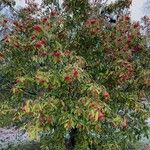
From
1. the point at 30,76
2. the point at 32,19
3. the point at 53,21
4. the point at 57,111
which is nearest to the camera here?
the point at 57,111

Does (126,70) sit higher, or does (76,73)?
(126,70)

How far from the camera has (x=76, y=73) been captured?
909 cm

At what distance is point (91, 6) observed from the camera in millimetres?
13266

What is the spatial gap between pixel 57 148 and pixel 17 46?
2.77m

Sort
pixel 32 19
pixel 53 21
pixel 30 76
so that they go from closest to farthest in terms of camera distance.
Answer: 1. pixel 30 76
2. pixel 53 21
3. pixel 32 19

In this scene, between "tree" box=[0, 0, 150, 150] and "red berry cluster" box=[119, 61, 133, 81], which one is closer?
"tree" box=[0, 0, 150, 150]

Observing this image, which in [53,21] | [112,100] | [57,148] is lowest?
[57,148]

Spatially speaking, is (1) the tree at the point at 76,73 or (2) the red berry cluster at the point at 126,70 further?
(2) the red berry cluster at the point at 126,70

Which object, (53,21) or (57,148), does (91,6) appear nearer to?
(53,21)

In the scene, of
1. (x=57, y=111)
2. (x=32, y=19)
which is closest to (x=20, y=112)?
(x=57, y=111)

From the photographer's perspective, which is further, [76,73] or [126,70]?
[126,70]

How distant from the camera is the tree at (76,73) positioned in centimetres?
957

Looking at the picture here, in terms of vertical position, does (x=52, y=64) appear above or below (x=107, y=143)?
above

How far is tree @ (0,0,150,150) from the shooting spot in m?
9.57
